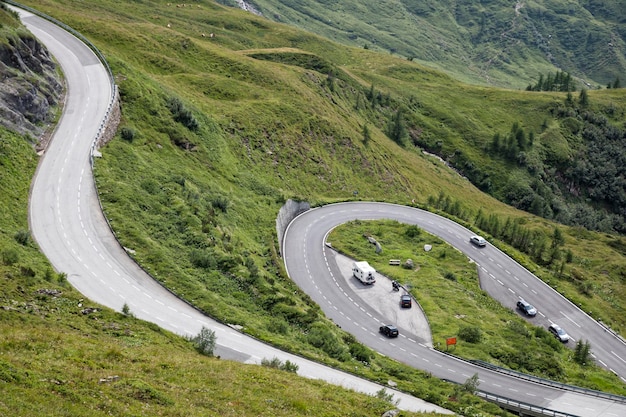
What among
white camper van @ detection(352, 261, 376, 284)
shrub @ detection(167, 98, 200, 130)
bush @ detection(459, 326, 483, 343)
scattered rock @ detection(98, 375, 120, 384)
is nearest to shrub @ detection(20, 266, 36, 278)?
scattered rock @ detection(98, 375, 120, 384)

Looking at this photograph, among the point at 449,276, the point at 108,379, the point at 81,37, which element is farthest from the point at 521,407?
the point at 81,37

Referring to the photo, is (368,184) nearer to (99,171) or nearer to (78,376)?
(99,171)

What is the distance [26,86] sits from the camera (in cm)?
6369

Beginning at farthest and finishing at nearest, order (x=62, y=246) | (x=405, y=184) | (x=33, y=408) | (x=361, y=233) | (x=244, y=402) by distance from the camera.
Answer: (x=405, y=184), (x=361, y=233), (x=62, y=246), (x=244, y=402), (x=33, y=408)

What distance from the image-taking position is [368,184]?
10738 centimetres

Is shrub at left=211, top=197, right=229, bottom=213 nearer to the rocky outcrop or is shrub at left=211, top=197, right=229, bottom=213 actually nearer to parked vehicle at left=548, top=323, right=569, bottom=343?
the rocky outcrop

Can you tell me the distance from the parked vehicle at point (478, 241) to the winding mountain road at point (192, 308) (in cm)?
131

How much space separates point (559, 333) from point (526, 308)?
562 cm

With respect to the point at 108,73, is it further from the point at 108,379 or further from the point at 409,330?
the point at 108,379

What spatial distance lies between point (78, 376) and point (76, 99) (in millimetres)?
57701

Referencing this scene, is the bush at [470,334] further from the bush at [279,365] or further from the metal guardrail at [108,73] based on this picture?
the metal guardrail at [108,73]

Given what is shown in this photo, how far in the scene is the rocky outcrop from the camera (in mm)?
60031

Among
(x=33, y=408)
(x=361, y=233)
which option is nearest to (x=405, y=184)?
(x=361, y=233)

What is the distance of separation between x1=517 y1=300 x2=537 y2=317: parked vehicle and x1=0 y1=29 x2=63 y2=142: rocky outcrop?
63.5 metres
